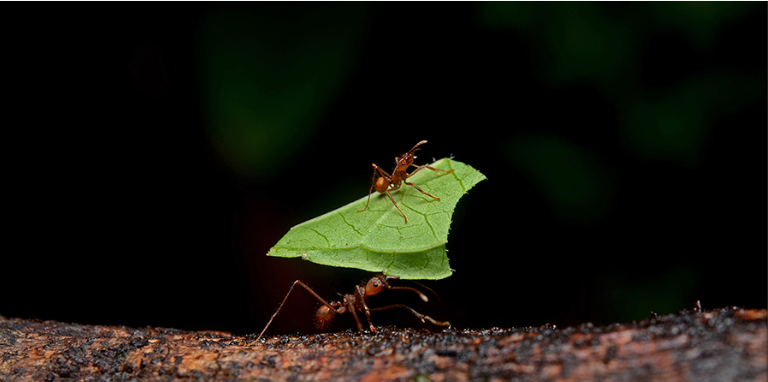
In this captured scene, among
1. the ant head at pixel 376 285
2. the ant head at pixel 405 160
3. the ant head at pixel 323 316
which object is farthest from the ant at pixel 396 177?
the ant head at pixel 323 316

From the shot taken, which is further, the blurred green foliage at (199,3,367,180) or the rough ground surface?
the blurred green foliage at (199,3,367,180)

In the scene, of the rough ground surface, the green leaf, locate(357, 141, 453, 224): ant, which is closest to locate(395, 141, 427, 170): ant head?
locate(357, 141, 453, 224): ant

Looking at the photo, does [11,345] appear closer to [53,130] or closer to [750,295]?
[53,130]

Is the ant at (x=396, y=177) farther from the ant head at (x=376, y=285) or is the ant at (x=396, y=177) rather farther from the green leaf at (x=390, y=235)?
the ant head at (x=376, y=285)

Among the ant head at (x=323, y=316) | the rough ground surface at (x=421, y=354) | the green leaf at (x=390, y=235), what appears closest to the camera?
the rough ground surface at (x=421, y=354)

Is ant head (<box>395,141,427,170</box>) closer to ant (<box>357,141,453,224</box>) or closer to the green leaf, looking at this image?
ant (<box>357,141,453,224</box>)

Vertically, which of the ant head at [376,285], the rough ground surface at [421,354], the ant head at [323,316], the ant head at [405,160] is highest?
the ant head at [405,160]

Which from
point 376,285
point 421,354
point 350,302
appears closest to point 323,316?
point 350,302
